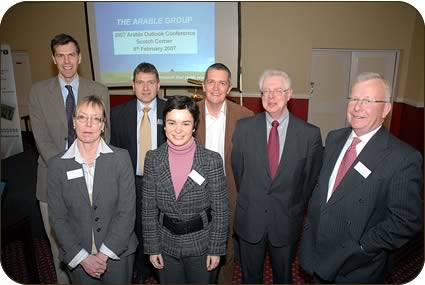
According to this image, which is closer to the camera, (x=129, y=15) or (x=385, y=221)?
(x=385, y=221)

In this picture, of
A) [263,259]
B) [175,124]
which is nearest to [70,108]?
[175,124]

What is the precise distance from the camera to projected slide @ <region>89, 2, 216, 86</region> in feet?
18.8

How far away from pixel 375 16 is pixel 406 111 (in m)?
2.02

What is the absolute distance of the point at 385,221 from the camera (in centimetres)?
166

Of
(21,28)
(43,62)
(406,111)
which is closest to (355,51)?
(406,111)

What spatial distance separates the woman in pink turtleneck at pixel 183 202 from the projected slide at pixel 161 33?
4302 millimetres

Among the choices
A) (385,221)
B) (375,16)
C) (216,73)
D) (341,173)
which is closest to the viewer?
(385,221)

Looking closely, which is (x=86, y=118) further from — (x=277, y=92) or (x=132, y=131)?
(x=277, y=92)

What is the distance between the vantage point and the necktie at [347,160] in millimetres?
1804

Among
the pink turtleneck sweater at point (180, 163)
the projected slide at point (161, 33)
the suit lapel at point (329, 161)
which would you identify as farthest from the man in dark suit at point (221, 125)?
the projected slide at point (161, 33)

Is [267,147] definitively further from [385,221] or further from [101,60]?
[101,60]

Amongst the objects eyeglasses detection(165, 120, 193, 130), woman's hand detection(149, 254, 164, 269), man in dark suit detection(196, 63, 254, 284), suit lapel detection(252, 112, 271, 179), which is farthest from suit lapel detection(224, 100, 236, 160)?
woman's hand detection(149, 254, 164, 269)

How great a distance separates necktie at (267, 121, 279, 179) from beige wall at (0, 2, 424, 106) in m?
4.74

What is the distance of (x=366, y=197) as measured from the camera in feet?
5.55
